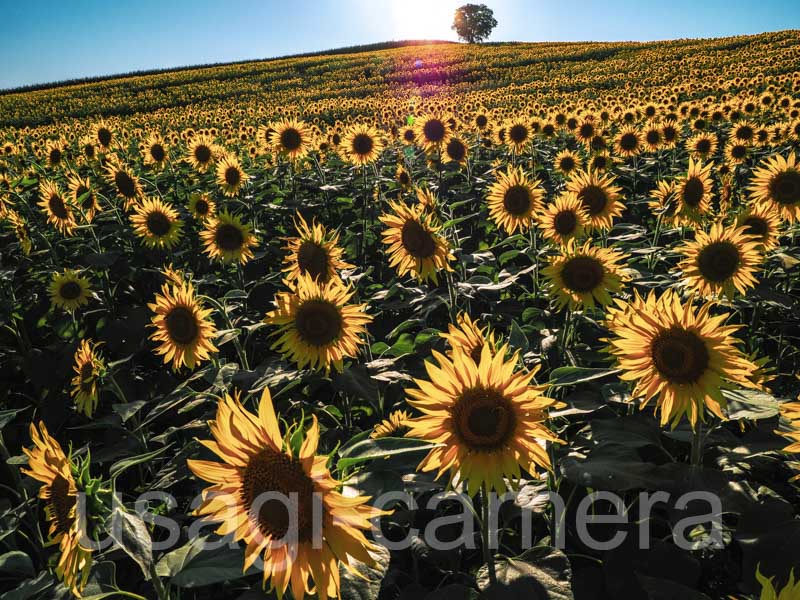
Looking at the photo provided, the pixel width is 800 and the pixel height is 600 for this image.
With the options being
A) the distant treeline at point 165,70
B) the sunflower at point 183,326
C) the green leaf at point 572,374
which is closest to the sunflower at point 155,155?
the sunflower at point 183,326

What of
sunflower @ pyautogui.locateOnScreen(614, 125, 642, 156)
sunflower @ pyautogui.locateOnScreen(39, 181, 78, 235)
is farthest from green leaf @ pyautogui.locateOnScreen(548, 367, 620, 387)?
sunflower @ pyautogui.locateOnScreen(614, 125, 642, 156)

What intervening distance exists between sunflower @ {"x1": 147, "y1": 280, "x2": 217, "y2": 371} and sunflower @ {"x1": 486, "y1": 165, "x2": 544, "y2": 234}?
2.67 meters

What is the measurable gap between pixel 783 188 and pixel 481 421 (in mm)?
4199

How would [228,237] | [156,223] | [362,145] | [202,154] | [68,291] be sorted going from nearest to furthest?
1. [228,237]
2. [68,291]
3. [156,223]
4. [362,145]
5. [202,154]

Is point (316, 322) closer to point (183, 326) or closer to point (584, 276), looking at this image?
point (183, 326)

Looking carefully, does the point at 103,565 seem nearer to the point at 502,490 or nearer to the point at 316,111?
the point at 502,490

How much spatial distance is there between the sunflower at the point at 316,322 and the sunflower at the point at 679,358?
1171 millimetres

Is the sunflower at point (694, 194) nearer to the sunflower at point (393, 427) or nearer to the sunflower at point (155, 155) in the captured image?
the sunflower at point (393, 427)

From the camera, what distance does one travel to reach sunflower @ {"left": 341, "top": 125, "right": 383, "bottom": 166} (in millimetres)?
6719

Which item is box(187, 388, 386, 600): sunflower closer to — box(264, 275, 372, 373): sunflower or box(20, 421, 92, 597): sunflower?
box(20, 421, 92, 597): sunflower

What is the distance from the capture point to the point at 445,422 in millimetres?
1467

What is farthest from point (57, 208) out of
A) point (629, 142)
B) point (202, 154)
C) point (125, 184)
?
point (629, 142)

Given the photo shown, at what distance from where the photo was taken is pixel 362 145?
6.76 metres

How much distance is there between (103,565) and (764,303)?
13.4ft
